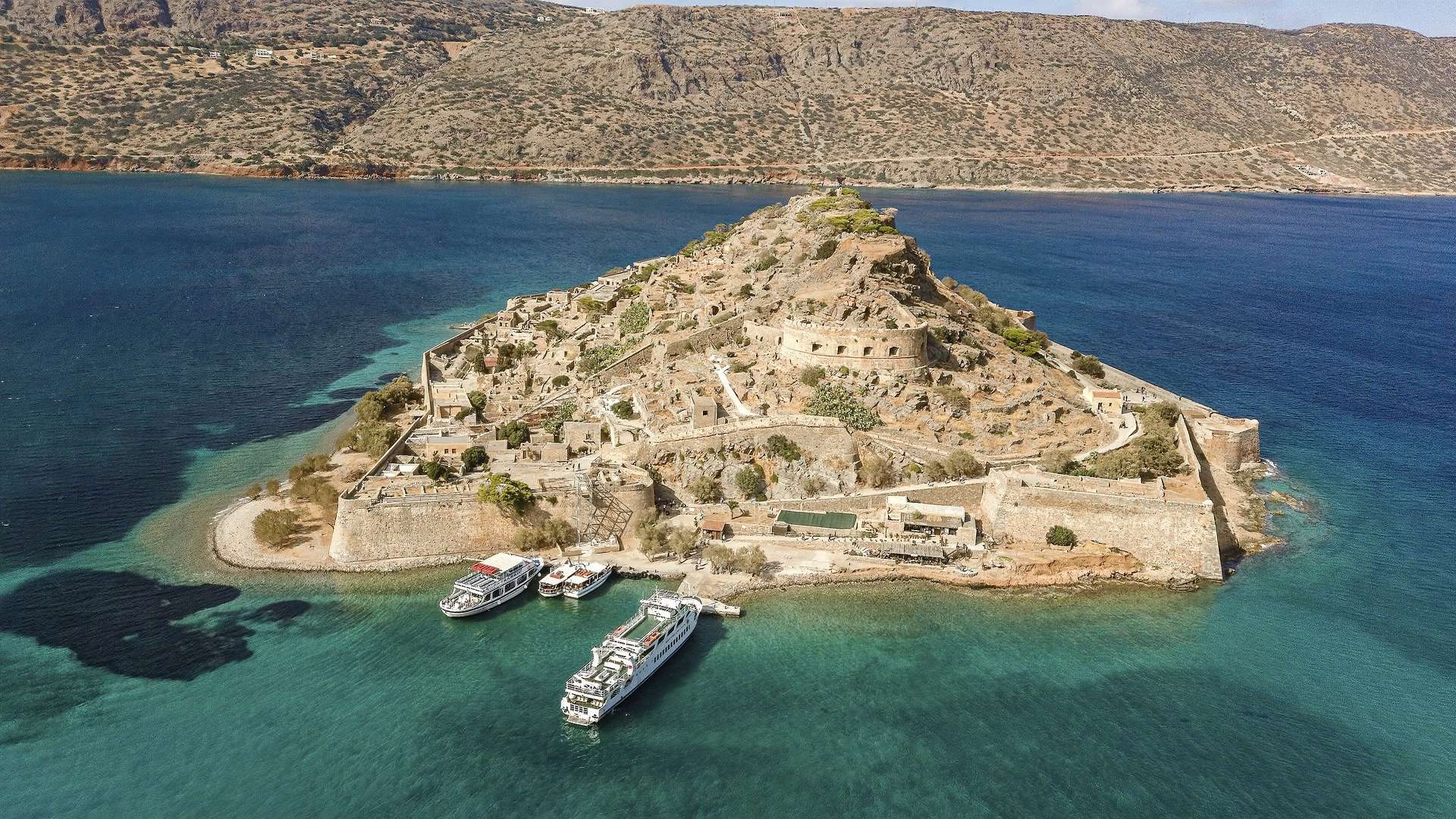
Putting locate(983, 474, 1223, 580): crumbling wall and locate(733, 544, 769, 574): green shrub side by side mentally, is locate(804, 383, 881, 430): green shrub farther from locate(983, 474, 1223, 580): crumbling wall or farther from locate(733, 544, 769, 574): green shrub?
locate(733, 544, 769, 574): green shrub

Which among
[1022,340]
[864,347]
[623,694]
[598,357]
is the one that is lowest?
[623,694]

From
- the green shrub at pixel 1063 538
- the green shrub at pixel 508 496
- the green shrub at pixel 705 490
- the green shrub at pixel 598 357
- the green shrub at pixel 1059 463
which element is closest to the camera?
the green shrub at pixel 508 496

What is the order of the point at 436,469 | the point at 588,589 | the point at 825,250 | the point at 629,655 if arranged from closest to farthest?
1. the point at 629,655
2. the point at 588,589
3. the point at 436,469
4. the point at 825,250

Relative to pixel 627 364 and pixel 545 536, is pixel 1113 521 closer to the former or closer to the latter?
pixel 545 536

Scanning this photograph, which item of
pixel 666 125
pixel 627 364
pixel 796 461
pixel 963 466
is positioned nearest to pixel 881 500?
pixel 963 466

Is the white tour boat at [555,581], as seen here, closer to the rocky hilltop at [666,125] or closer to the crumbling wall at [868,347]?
the crumbling wall at [868,347]

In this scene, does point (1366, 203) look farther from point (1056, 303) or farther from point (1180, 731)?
point (1180, 731)

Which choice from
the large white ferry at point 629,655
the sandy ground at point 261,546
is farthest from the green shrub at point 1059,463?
the sandy ground at point 261,546
